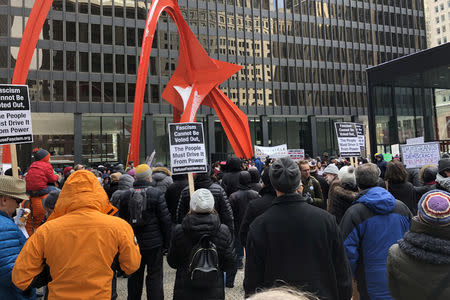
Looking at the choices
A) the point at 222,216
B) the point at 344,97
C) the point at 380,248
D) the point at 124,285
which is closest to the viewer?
the point at 380,248

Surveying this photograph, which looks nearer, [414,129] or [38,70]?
[414,129]

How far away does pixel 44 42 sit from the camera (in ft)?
110

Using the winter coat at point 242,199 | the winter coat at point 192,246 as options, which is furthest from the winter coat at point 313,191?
the winter coat at point 192,246

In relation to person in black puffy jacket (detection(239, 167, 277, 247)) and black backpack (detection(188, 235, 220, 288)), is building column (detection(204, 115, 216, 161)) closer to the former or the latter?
person in black puffy jacket (detection(239, 167, 277, 247))

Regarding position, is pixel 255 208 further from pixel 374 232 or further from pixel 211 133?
pixel 211 133

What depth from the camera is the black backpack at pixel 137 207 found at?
4605mm

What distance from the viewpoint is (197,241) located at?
3564 millimetres

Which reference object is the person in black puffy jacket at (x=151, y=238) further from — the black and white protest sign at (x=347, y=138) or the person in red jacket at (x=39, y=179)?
the black and white protest sign at (x=347, y=138)

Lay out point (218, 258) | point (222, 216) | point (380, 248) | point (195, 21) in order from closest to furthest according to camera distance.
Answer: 1. point (380, 248)
2. point (218, 258)
3. point (222, 216)
4. point (195, 21)

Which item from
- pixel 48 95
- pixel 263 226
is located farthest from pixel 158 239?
pixel 48 95

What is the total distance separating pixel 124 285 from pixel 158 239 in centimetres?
227

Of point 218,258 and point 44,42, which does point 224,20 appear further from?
point 218,258

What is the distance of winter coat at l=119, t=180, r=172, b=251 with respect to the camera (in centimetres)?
476

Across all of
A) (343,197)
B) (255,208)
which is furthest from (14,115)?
(343,197)
